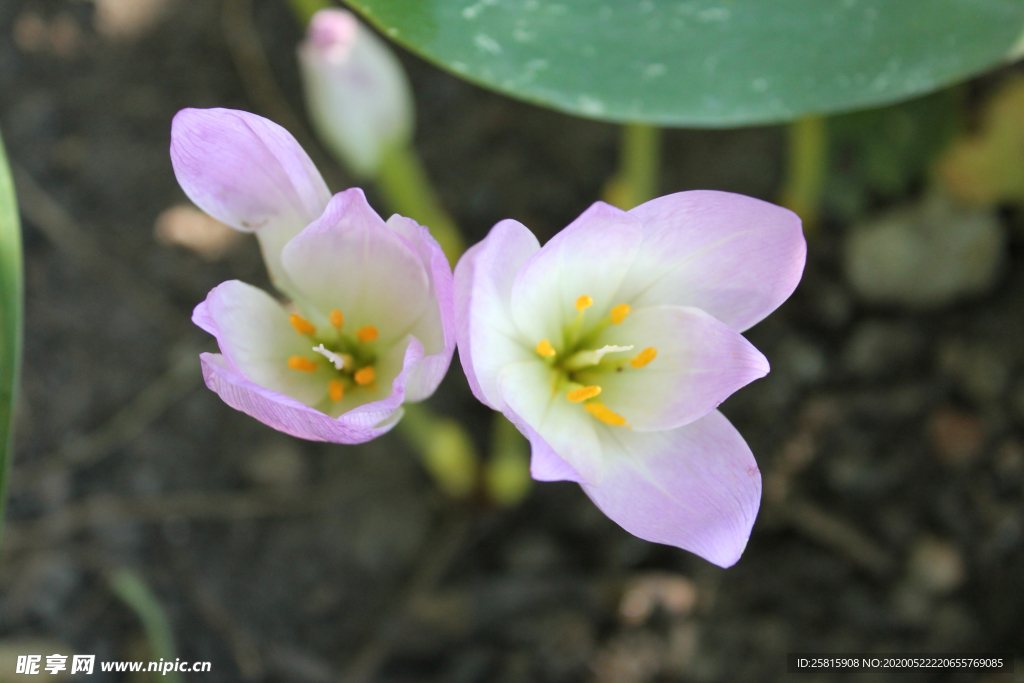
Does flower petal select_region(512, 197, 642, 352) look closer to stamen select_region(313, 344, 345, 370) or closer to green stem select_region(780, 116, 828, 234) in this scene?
stamen select_region(313, 344, 345, 370)

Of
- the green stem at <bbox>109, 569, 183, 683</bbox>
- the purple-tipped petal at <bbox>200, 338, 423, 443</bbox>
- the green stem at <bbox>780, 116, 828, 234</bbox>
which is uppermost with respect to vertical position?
the purple-tipped petal at <bbox>200, 338, 423, 443</bbox>

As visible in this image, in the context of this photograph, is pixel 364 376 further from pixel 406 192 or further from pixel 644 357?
pixel 406 192

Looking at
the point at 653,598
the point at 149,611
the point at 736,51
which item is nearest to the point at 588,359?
the point at 736,51

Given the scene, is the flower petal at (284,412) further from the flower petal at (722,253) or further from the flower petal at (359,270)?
the flower petal at (722,253)

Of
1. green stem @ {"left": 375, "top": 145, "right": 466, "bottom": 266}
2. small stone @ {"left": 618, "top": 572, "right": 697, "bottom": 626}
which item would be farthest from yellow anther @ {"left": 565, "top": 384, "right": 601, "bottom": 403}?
small stone @ {"left": 618, "top": 572, "right": 697, "bottom": 626}

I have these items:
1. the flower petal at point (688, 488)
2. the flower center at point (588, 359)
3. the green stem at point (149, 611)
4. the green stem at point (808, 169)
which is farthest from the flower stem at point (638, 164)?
the green stem at point (149, 611)

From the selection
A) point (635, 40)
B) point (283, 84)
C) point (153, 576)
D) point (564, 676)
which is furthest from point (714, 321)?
point (283, 84)

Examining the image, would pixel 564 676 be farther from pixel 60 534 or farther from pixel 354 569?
pixel 60 534

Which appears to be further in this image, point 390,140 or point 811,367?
point 811,367
